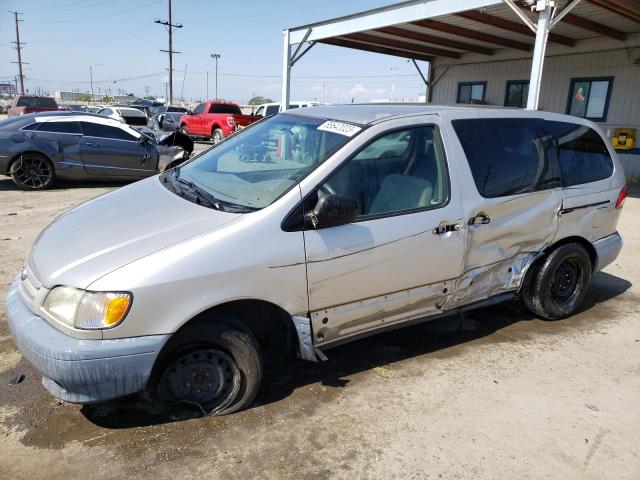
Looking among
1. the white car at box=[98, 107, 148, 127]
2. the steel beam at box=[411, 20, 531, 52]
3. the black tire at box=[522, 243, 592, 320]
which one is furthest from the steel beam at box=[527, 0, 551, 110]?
the white car at box=[98, 107, 148, 127]

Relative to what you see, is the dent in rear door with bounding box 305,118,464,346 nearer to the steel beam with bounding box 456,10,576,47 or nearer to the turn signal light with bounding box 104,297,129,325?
the turn signal light with bounding box 104,297,129,325

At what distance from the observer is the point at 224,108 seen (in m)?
21.3

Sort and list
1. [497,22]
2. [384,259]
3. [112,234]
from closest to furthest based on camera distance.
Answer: [112,234]
[384,259]
[497,22]

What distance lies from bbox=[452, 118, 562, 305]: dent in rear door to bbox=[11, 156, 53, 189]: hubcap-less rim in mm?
8722

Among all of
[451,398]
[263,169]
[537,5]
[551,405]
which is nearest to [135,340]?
[263,169]

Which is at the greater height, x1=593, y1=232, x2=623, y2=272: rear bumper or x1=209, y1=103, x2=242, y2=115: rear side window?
x1=209, y1=103, x2=242, y2=115: rear side window

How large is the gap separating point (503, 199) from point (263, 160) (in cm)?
173

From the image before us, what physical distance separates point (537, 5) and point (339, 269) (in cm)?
778

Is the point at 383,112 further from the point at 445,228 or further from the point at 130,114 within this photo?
the point at 130,114

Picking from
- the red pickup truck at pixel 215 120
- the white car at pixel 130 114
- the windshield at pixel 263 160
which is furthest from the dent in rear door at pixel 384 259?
the white car at pixel 130 114

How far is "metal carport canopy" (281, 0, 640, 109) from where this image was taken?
348 inches

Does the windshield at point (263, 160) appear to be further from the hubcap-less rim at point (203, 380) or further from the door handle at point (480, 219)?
the door handle at point (480, 219)

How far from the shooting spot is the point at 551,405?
3.08 metres

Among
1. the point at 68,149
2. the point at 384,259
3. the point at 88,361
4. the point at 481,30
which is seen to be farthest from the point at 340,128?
the point at 481,30
